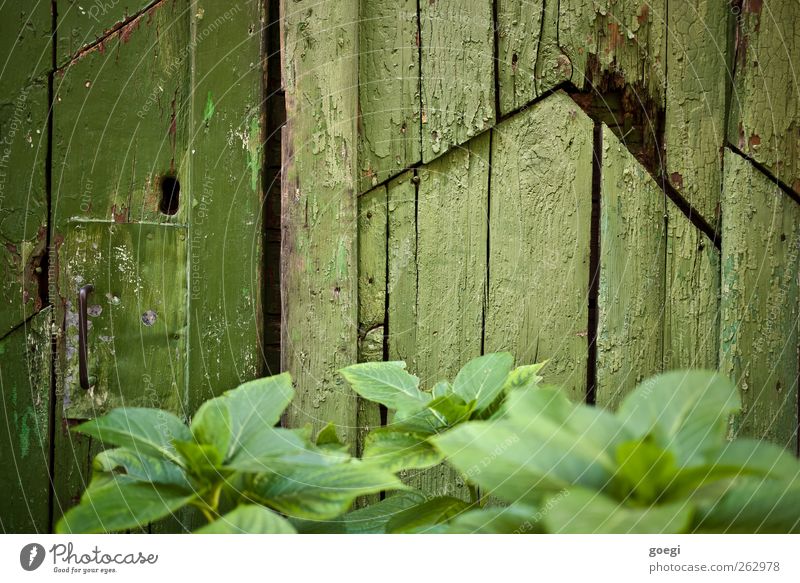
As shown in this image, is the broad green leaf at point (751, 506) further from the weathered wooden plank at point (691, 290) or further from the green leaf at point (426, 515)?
the weathered wooden plank at point (691, 290)

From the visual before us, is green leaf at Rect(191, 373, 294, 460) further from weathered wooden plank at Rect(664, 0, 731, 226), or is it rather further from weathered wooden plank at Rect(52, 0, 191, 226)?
weathered wooden plank at Rect(664, 0, 731, 226)

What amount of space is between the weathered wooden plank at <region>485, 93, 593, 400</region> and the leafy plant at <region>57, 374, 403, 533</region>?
19.8 inches

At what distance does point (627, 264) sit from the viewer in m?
0.85

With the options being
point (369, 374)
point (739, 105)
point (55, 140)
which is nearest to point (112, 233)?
point (55, 140)

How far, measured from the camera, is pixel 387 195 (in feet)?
2.78

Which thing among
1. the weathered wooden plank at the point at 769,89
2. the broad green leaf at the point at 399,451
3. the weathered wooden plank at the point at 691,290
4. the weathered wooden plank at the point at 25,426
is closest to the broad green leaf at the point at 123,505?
the broad green leaf at the point at 399,451

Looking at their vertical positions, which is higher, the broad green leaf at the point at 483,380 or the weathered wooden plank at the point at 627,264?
the weathered wooden plank at the point at 627,264

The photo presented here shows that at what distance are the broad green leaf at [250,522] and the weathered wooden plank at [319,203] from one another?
50 cm

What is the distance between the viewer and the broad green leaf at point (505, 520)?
333mm

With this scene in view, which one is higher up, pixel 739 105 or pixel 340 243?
pixel 739 105

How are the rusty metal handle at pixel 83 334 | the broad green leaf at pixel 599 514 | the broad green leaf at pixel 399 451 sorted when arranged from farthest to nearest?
1. the rusty metal handle at pixel 83 334
2. the broad green leaf at pixel 399 451
3. the broad green leaf at pixel 599 514

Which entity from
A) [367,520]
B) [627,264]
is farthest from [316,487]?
[627,264]

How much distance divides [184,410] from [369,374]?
0.45m
